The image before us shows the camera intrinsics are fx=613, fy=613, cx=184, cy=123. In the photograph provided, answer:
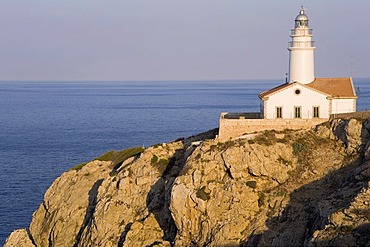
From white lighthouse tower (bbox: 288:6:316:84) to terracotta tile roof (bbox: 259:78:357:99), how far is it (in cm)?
94

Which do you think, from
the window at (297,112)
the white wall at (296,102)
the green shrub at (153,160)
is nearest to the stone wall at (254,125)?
the white wall at (296,102)

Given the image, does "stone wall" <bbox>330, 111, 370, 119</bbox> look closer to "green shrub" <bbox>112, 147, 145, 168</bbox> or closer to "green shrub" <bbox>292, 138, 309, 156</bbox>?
"green shrub" <bbox>292, 138, 309, 156</bbox>

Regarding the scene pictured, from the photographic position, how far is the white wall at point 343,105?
4472 centimetres

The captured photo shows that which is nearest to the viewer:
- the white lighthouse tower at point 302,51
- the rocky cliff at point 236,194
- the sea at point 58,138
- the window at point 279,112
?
the rocky cliff at point 236,194

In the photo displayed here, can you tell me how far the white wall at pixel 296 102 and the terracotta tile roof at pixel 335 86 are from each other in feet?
3.59

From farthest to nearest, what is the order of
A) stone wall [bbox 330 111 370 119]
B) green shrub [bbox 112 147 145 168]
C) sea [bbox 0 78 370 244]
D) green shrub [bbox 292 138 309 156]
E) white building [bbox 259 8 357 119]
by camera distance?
sea [bbox 0 78 370 244] → green shrub [bbox 112 147 145 168] → white building [bbox 259 8 357 119] → stone wall [bbox 330 111 370 119] → green shrub [bbox 292 138 309 156]

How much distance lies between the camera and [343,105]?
4478cm

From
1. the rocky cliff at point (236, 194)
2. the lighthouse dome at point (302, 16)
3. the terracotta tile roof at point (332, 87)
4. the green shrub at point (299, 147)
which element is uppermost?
the lighthouse dome at point (302, 16)

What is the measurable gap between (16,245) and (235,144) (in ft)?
62.9

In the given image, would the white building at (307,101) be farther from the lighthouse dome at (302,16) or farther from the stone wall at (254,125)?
the lighthouse dome at (302,16)

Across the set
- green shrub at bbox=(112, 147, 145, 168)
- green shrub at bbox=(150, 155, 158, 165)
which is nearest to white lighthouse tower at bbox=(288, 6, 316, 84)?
green shrub at bbox=(150, 155, 158, 165)

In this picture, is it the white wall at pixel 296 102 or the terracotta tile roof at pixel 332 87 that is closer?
the white wall at pixel 296 102

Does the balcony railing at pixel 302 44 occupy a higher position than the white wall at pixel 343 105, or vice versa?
the balcony railing at pixel 302 44

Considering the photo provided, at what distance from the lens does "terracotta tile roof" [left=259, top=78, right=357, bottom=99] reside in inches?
1770
